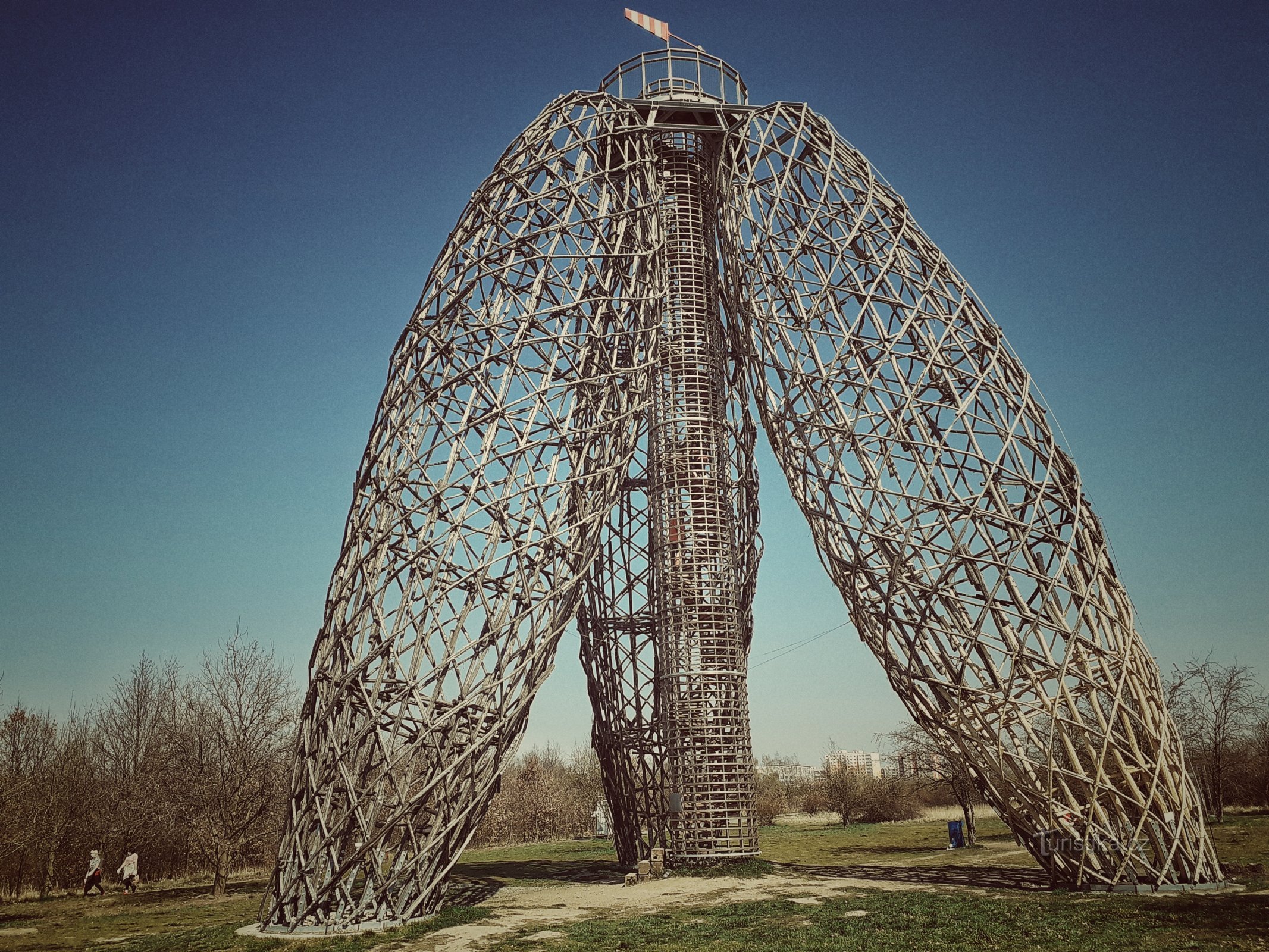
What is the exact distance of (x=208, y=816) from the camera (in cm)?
2061

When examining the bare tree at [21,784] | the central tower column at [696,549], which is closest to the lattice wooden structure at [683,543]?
the central tower column at [696,549]

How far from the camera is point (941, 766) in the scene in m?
28.0

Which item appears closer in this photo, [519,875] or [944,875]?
[944,875]

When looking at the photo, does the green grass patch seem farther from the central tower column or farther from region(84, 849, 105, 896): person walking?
region(84, 849, 105, 896): person walking

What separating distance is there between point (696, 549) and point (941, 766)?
1370cm

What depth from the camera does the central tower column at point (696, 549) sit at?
61.9ft

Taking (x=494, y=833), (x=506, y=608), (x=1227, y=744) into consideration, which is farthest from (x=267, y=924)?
(x=1227, y=744)

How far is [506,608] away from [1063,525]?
9.66m

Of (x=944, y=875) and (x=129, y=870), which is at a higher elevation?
(x=129, y=870)

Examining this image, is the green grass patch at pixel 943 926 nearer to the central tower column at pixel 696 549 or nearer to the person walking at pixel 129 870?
the central tower column at pixel 696 549

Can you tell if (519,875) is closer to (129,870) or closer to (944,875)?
(129,870)

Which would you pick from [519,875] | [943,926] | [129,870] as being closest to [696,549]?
[519,875]

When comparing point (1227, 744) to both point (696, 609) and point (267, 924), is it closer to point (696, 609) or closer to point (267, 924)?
point (696, 609)

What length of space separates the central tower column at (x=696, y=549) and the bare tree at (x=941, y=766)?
4343 mm
